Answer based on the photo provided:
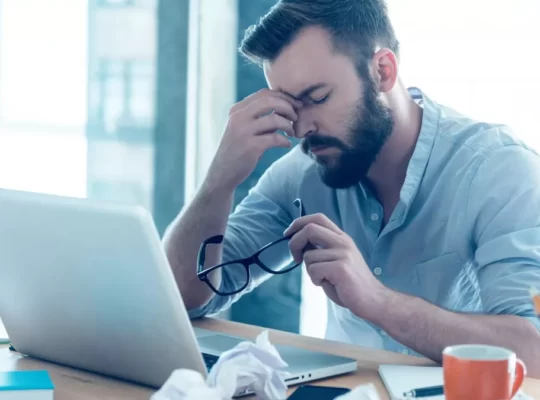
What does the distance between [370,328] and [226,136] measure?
47 cm

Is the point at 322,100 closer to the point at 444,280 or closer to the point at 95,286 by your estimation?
the point at 444,280

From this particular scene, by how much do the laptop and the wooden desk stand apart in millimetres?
15

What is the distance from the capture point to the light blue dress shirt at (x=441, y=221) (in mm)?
1227

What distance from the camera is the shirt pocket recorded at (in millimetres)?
1400

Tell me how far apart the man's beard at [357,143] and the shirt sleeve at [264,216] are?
0.61 ft

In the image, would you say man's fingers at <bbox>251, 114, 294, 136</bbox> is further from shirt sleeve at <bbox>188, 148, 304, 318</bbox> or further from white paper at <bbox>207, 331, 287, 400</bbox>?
white paper at <bbox>207, 331, 287, 400</bbox>

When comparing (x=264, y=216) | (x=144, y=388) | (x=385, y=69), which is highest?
(x=385, y=69)

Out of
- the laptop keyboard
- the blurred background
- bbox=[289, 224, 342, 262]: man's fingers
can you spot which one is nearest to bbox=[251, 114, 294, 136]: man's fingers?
bbox=[289, 224, 342, 262]: man's fingers

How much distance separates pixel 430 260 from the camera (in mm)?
1425

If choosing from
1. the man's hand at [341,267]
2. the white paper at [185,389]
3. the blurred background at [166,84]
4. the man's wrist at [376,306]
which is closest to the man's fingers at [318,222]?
the man's hand at [341,267]

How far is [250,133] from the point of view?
149cm

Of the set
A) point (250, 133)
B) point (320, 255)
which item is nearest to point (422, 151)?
point (250, 133)

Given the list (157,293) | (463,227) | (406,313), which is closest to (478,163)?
(463,227)

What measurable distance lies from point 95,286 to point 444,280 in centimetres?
75
